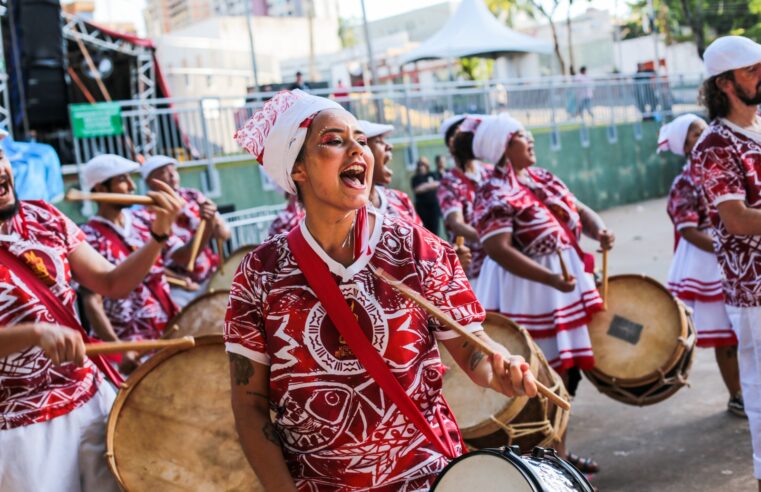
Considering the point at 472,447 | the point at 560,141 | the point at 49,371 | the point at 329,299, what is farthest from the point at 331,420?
the point at 560,141

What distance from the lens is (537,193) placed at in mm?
5883

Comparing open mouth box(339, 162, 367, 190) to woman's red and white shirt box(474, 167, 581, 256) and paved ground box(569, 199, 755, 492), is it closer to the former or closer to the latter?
woman's red and white shirt box(474, 167, 581, 256)

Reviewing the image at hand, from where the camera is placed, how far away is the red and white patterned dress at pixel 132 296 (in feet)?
19.7

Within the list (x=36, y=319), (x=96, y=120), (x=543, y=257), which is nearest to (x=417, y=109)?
(x=96, y=120)

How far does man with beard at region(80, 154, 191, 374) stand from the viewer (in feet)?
19.7

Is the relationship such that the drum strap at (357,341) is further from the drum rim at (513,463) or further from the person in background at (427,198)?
the person in background at (427,198)

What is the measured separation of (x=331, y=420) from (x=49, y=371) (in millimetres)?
1277

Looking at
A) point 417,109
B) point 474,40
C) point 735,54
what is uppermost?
point 474,40

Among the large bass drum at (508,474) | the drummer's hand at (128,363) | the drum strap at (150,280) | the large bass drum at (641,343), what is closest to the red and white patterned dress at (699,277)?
the large bass drum at (641,343)

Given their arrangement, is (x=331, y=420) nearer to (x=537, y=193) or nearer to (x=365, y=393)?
(x=365, y=393)

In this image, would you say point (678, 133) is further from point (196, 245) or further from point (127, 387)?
point (127, 387)

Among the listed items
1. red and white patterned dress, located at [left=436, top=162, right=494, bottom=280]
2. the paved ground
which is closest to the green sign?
red and white patterned dress, located at [left=436, top=162, right=494, bottom=280]

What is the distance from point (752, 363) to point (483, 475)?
104 inches

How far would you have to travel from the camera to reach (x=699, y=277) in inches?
268
